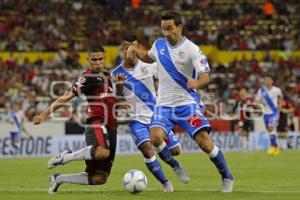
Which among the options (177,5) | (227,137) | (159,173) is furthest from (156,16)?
(159,173)

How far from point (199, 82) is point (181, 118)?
1.04 meters

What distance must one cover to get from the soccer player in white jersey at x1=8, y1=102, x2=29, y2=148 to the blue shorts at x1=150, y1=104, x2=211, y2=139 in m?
15.6

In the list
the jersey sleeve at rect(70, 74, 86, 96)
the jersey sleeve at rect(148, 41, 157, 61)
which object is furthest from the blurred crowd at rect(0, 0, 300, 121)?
the jersey sleeve at rect(70, 74, 86, 96)

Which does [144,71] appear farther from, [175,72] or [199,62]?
[199,62]

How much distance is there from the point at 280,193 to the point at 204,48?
80.2 ft

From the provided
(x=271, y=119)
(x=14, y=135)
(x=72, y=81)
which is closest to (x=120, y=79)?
(x=271, y=119)

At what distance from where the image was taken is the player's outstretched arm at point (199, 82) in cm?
1114

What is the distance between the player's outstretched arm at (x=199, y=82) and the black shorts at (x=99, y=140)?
1.45 metres

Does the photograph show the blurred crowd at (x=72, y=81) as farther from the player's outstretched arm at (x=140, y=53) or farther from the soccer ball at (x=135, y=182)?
the soccer ball at (x=135, y=182)

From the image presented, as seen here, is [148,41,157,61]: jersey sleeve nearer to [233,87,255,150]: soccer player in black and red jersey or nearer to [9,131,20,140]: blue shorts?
[9,131,20,140]: blue shorts

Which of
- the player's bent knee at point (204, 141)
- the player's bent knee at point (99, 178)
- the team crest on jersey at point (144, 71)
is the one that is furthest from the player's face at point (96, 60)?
the team crest on jersey at point (144, 71)

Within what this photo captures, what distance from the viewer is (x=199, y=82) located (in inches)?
442

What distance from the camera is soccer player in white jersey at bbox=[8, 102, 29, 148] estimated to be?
2719 cm

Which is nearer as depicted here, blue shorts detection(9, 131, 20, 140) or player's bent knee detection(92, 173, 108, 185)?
player's bent knee detection(92, 173, 108, 185)
